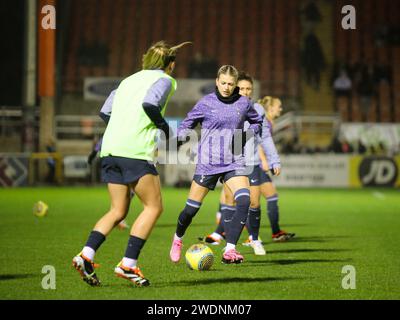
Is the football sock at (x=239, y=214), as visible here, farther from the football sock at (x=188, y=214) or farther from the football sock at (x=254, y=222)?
the football sock at (x=254, y=222)

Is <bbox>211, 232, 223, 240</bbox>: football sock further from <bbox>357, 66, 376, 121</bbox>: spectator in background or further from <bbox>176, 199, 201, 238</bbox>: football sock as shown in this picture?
<bbox>357, 66, 376, 121</bbox>: spectator in background

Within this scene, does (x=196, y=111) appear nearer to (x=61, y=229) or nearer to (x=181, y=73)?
(x=61, y=229)

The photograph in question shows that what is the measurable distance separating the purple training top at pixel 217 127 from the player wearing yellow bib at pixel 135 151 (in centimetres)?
148

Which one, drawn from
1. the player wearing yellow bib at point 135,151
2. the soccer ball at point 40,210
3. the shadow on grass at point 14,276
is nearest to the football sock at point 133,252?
the player wearing yellow bib at point 135,151

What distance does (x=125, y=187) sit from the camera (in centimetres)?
670

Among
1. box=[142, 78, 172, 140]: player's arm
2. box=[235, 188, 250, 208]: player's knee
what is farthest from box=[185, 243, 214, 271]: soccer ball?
box=[142, 78, 172, 140]: player's arm

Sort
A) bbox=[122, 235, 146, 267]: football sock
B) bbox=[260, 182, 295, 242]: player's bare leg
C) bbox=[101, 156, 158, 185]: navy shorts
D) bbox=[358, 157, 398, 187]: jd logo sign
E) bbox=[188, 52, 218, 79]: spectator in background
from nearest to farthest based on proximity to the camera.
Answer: bbox=[101, 156, 158, 185]: navy shorts, bbox=[122, 235, 146, 267]: football sock, bbox=[260, 182, 295, 242]: player's bare leg, bbox=[358, 157, 398, 187]: jd logo sign, bbox=[188, 52, 218, 79]: spectator in background

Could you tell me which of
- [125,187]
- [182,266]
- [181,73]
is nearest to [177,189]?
[181,73]

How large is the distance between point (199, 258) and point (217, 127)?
4.19ft

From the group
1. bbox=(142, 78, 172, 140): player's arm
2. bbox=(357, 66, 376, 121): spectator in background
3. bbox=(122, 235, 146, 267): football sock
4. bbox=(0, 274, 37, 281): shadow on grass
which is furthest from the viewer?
bbox=(357, 66, 376, 121): spectator in background

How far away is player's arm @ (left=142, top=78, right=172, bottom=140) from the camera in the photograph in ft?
21.3

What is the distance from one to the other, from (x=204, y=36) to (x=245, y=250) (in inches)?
1089

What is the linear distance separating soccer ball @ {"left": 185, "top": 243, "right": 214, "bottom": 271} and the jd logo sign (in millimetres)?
18839

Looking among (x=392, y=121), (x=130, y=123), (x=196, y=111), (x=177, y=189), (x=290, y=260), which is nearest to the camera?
(x=130, y=123)
